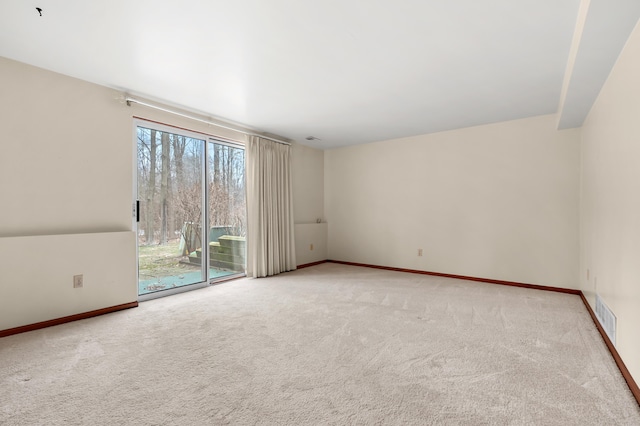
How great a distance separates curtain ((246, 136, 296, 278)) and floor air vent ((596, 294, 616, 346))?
3.82m

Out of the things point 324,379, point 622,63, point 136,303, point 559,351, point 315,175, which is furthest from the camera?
point 315,175

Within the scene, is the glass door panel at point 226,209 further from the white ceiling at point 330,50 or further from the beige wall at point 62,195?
the beige wall at point 62,195

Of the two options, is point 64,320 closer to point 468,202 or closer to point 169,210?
point 169,210

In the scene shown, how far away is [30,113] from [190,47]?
1.64 metres

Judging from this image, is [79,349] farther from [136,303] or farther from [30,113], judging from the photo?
[30,113]

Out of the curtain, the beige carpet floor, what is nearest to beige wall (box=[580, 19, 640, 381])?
the beige carpet floor

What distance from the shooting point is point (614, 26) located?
174 centimetres

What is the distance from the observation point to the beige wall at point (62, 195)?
2562 mm

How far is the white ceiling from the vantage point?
1.88 meters

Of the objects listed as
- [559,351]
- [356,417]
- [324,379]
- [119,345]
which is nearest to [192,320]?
[119,345]

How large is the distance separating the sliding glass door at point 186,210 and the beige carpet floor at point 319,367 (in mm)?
577

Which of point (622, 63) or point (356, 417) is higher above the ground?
point (622, 63)

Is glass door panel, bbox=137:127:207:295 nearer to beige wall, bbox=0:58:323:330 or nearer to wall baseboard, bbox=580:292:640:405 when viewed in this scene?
beige wall, bbox=0:58:323:330

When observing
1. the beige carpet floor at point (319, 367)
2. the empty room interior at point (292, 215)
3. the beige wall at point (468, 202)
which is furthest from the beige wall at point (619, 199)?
the beige wall at point (468, 202)
